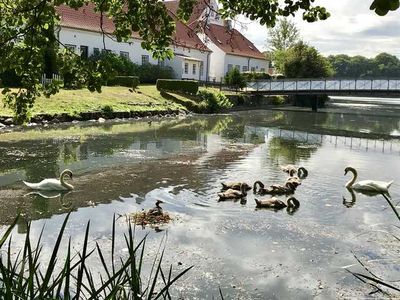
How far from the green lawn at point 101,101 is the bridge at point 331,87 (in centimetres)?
1315

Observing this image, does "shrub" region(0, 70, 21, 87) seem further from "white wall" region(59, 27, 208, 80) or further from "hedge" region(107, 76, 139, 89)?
"hedge" region(107, 76, 139, 89)

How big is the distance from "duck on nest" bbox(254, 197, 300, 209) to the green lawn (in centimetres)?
1756

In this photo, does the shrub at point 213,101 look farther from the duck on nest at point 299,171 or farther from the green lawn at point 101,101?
the duck on nest at point 299,171

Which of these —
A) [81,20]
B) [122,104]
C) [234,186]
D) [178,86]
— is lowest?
[234,186]

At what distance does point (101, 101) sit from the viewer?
32812 mm

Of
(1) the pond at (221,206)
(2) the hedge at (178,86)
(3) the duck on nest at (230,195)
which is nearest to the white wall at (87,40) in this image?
(2) the hedge at (178,86)

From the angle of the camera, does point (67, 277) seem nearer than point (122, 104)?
Yes

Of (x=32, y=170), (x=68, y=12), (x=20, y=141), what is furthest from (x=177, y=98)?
(x=32, y=170)

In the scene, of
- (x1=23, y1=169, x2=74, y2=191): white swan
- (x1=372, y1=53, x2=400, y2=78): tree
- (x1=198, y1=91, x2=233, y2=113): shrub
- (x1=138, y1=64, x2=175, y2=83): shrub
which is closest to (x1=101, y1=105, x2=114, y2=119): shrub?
(x1=198, y1=91, x2=233, y2=113): shrub

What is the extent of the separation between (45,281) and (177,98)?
3831 centimetres

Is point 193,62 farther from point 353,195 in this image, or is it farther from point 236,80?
point 353,195

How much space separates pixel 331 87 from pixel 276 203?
3769 cm

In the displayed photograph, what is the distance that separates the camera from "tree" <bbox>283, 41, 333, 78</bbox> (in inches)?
2352

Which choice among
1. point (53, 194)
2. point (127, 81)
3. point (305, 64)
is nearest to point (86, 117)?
point (127, 81)
